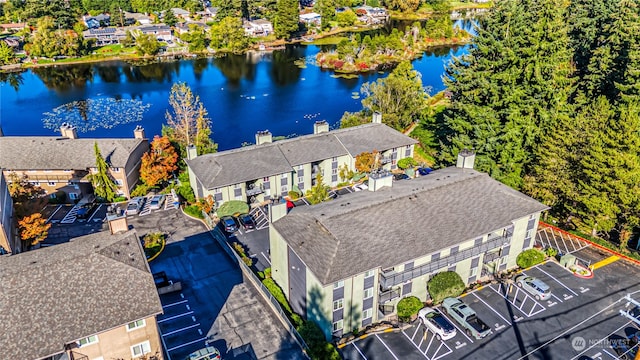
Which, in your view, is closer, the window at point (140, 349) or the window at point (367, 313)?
the window at point (140, 349)

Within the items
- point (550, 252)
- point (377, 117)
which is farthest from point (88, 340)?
point (377, 117)

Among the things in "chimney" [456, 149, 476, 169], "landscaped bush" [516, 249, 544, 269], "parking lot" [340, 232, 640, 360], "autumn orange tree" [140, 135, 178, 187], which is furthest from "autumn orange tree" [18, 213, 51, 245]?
"landscaped bush" [516, 249, 544, 269]

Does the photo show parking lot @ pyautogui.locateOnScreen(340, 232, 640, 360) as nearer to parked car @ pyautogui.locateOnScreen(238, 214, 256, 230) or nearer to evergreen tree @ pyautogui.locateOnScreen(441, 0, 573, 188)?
evergreen tree @ pyautogui.locateOnScreen(441, 0, 573, 188)

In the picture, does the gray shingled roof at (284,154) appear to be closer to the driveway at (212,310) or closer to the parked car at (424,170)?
the parked car at (424,170)

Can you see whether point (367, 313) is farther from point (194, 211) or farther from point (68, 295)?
point (194, 211)

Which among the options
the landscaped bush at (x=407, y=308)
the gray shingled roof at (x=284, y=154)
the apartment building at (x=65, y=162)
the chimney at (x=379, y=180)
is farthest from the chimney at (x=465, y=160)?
the apartment building at (x=65, y=162)

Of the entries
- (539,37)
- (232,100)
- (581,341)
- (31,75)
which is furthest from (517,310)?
(31,75)
